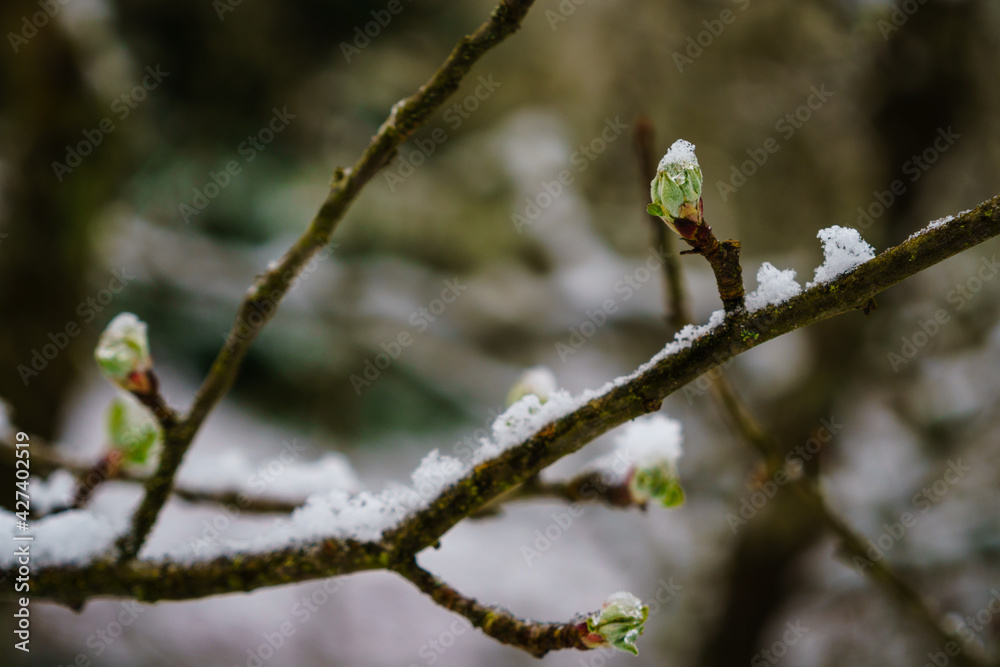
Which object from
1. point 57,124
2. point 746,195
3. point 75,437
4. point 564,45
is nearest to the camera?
point 57,124

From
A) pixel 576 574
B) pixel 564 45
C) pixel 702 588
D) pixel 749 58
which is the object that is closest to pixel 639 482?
pixel 702 588

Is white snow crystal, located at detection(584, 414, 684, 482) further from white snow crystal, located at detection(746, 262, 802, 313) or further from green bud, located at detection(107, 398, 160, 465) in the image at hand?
green bud, located at detection(107, 398, 160, 465)

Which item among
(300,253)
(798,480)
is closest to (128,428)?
(300,253)

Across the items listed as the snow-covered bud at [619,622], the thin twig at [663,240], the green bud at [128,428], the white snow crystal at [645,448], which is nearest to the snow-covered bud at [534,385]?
the white snow crystal at [645,448]

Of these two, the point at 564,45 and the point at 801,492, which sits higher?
the point at 564,45

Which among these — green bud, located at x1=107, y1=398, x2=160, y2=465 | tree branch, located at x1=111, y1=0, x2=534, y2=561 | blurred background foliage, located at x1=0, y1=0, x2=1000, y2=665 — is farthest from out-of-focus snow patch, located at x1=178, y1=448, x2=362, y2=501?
blurred background foliage, located at x1=0, y1=0, x2=1000, y2=665

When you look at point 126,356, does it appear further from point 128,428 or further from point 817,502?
point 817,502

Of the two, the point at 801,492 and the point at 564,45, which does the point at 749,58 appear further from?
the point at 801,492

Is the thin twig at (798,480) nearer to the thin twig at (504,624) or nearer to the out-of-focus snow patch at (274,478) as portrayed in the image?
the thin twig at (504,624)
